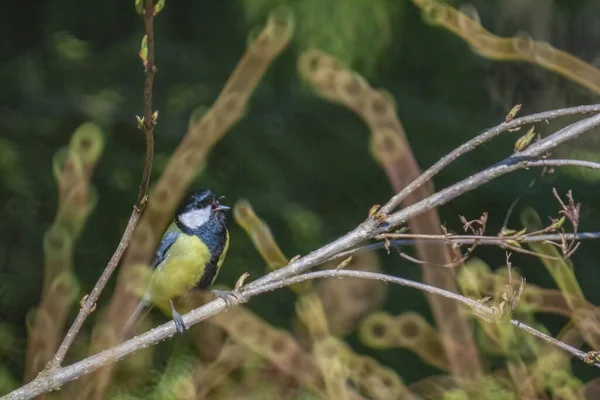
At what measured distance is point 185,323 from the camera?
525 mm

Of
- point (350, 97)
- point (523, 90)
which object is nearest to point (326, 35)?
point (350, 97)

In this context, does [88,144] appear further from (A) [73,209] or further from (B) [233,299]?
(B) [233,299]

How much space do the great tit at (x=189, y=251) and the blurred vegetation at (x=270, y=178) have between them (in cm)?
3

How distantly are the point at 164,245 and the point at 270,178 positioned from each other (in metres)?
0.15

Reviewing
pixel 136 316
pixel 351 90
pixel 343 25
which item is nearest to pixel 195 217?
pixel 136 316

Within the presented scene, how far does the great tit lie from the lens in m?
0.82

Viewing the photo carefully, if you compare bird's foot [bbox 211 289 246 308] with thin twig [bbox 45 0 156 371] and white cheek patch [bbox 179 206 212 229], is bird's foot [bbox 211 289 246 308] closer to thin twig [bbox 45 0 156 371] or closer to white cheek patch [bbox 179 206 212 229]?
thin twig [bbox 45 0 156 371]

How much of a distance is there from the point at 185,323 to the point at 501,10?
1.16 m

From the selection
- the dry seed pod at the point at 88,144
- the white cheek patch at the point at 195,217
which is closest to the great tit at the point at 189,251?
the white cheek patch at the point at 195,217

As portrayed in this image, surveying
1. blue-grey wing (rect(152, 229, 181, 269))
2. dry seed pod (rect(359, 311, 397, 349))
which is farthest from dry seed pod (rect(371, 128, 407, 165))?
blue-grey wing (rect(152, 229, 181, 269))

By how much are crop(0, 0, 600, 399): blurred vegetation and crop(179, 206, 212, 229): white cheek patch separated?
0.05m

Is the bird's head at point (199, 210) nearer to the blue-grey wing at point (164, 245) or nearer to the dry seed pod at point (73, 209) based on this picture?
the blue-grey wing at point (164, 245)

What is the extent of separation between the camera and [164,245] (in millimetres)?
856

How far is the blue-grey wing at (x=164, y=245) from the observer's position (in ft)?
2.77
